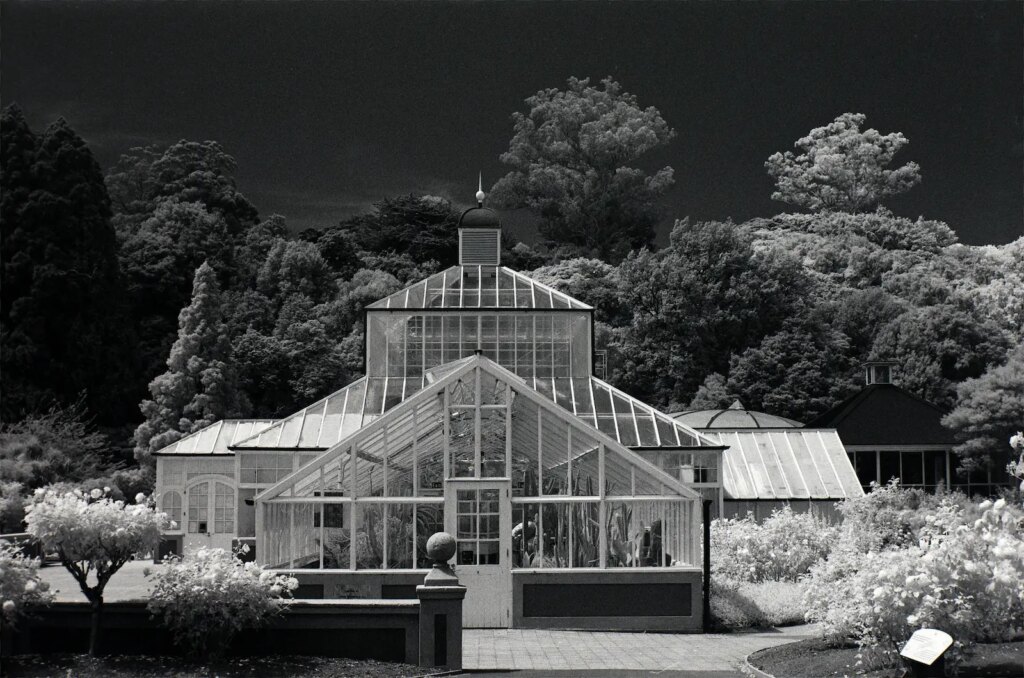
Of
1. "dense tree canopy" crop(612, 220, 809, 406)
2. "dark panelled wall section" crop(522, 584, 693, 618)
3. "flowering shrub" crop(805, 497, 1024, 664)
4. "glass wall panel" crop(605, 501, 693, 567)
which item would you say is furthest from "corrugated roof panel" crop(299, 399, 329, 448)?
"dense tree canopy" crop(612, 220, 809, 406)

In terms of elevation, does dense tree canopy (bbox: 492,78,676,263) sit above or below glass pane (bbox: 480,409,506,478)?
above

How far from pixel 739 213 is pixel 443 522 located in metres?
48.0

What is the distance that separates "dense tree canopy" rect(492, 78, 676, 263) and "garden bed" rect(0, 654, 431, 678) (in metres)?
49.9

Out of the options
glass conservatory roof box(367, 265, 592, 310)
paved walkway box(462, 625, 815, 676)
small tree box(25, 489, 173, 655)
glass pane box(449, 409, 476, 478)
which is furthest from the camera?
glass conservatory roof box(367, 265, 592, 310)

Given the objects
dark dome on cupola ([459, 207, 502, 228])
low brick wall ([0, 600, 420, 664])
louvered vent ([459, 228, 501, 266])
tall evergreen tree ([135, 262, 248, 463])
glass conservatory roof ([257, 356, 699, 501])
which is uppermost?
dark dome on cupola ([459, 207, 502, 228])

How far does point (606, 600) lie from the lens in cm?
1817

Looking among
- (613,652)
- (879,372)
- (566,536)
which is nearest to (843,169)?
(879,372)

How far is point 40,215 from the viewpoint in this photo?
44281mm

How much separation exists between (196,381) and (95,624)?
2747 centimetres

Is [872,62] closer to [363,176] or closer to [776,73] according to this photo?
[776,73]

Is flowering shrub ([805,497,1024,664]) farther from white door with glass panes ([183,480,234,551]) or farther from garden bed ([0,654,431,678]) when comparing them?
white door with glass panes ([183,480,234,551])

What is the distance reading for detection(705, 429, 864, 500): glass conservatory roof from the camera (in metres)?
29.0

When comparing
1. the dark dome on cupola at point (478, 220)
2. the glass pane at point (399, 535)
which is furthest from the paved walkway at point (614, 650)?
the dark dome on cupola at point (478, 220)

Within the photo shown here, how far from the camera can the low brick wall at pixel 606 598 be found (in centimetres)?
1808
